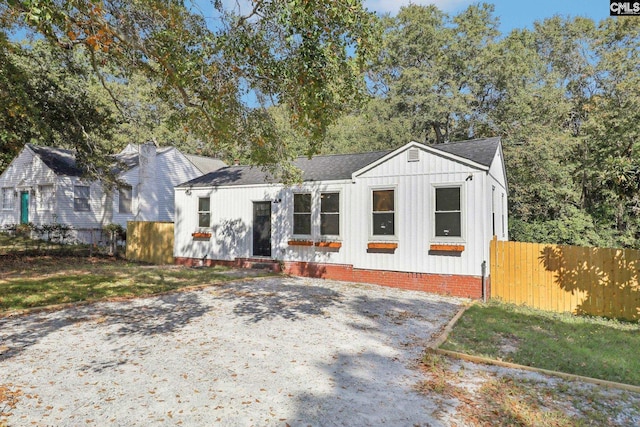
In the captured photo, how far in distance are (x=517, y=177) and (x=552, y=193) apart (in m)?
1.83

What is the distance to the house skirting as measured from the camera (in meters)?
10.4

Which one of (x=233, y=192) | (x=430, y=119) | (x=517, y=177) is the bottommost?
(x=233, y=192)

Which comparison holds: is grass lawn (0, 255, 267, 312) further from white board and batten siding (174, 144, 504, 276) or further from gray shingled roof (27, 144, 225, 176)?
gray shingled roof (27, 144, 225, 176)

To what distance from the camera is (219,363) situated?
5016 millimetres

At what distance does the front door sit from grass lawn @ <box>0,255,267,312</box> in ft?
5.08

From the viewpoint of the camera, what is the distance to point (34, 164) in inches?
890

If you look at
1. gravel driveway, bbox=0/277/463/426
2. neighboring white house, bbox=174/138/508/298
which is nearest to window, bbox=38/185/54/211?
neighboring white house, bbox=174/138/508/298

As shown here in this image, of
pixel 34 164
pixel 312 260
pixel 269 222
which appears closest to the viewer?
pixel 312 260

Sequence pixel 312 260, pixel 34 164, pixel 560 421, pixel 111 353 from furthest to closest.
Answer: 1. pixel 34 164
2. pixel 312 260
3. pixel 111 353
4. pixel 560 421

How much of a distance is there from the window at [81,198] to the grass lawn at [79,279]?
23.0ft

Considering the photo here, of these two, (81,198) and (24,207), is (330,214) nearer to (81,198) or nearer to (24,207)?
(81,198)

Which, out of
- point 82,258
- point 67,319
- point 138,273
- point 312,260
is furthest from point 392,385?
point 82,258

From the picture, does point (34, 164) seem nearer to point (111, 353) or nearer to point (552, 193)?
point (111, 353)

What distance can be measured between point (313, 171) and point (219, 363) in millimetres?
9581
